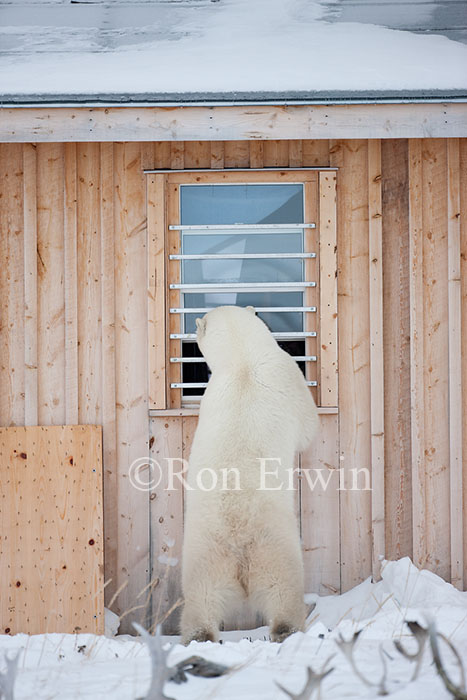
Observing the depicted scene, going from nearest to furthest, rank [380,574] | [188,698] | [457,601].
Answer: [188,698] < [457,601] < [380,574]

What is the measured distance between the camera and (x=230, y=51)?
4723 mm

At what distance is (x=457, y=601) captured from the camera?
482cm

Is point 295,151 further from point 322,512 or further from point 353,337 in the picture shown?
point 322,512

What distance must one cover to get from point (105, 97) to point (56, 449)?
235cm

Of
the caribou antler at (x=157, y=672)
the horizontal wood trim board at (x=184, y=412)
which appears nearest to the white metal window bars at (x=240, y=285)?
the horizontal wood trim board at (x=184, y=412)

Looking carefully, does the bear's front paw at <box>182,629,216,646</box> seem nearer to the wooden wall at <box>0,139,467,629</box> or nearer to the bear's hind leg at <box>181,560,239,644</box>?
the bear's hind leg at <box>181,560,239,644</box>

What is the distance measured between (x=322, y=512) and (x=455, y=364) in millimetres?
1407

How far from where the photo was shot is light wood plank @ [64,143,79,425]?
17.3ft

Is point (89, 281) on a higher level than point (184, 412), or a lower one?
higher

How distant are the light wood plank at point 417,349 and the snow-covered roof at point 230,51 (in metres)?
0.82

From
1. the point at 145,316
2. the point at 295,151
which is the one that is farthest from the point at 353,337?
the point at 145,316

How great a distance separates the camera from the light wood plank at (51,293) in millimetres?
5270

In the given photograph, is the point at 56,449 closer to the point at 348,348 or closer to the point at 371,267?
the point at 348,348

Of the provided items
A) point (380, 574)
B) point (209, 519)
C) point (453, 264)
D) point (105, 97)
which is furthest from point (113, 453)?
point (453, 264)
